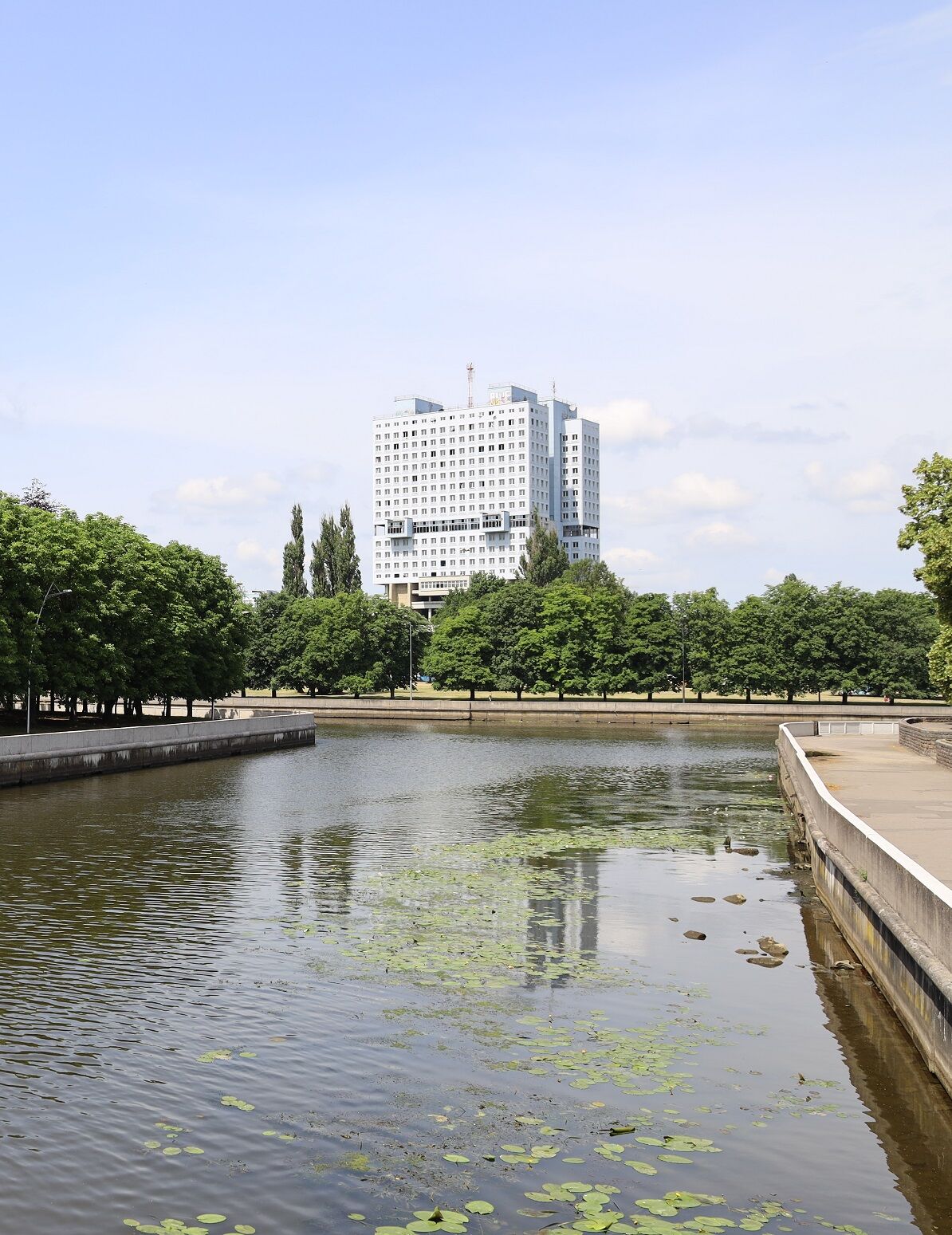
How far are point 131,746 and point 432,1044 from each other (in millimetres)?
49779

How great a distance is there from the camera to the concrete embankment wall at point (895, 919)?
16.2 m

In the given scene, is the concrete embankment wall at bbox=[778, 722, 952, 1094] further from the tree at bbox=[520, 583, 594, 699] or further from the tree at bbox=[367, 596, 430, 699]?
the tree at bbox=[367, 596, 430, 699]

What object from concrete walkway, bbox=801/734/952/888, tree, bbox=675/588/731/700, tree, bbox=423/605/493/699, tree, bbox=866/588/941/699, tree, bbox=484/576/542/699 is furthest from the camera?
tree, bbox=484/576/542/699

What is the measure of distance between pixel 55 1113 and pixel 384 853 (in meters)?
21.6

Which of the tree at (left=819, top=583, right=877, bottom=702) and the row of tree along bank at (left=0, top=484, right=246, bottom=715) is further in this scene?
the tree at (left=819, top=583, right=877, bottom=702)

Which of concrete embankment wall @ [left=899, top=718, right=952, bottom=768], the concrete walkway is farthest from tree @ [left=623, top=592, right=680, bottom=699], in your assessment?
the concrete walkway

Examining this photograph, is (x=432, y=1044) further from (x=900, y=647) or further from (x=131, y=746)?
(x=900, y=647)

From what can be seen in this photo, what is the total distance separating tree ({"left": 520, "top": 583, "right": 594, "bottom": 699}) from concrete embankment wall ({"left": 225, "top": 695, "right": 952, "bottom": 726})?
784 centimetres

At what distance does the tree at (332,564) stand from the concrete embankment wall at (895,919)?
5933 inches

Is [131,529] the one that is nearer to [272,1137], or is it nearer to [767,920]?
[767,920]

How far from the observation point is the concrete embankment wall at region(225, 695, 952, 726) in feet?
391

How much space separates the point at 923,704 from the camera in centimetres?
12731

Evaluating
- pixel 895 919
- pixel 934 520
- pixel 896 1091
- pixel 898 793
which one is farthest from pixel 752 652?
pixel 896 1091

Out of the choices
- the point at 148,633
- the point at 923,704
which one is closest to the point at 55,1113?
the point at 148,633
